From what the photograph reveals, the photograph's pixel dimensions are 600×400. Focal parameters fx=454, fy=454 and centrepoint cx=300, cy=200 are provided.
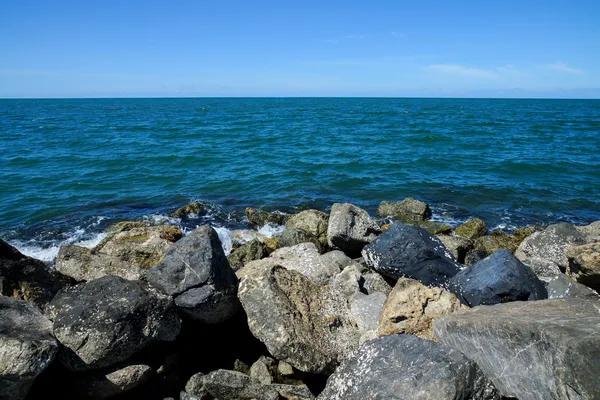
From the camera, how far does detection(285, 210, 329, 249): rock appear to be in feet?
44.0

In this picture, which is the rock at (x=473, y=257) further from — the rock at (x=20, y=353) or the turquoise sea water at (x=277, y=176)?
the rock at (x=20, y=353)

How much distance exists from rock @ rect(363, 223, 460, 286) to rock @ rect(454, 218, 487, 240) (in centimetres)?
629

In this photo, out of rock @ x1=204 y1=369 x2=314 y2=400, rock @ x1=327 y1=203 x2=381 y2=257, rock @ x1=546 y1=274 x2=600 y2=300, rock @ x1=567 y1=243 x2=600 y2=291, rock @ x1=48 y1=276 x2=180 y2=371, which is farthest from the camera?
rock @ x1=327 y1=203 x2=381 y2=257

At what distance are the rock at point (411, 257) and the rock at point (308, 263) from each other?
82 centimetres

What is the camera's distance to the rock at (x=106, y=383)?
5.96 m

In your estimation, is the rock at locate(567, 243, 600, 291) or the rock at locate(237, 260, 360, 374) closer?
the rock at locate(237, 260, 360, 374)

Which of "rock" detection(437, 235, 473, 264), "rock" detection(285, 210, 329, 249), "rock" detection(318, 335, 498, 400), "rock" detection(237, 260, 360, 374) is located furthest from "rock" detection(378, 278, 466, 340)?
"rock" detection(285, 210, 329, 249)

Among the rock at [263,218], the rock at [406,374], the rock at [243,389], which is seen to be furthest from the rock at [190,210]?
the rock at [406,374]

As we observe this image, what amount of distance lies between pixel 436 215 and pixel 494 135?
1123 inches

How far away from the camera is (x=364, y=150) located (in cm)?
3350

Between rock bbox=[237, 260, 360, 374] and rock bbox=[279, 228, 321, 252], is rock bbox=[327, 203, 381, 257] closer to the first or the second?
rock bbox=[279, 228, 321, 252]

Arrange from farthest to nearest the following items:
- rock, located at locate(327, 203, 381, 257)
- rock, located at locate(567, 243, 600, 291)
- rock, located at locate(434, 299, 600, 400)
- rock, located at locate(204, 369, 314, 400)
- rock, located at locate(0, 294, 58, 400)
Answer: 1. rock, located at locate(327, 203, 381, 257)
2. rock, located at locate(567, 243, 600, 291)
3. rock, located at locate(204, 369, 314, 400)
4. rock, located at locate(0, 294, 58, 400)
5. rock, located at locate(434, 299, 600, 400)

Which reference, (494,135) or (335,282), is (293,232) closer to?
(335,282)

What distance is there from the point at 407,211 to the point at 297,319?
1126 cm
